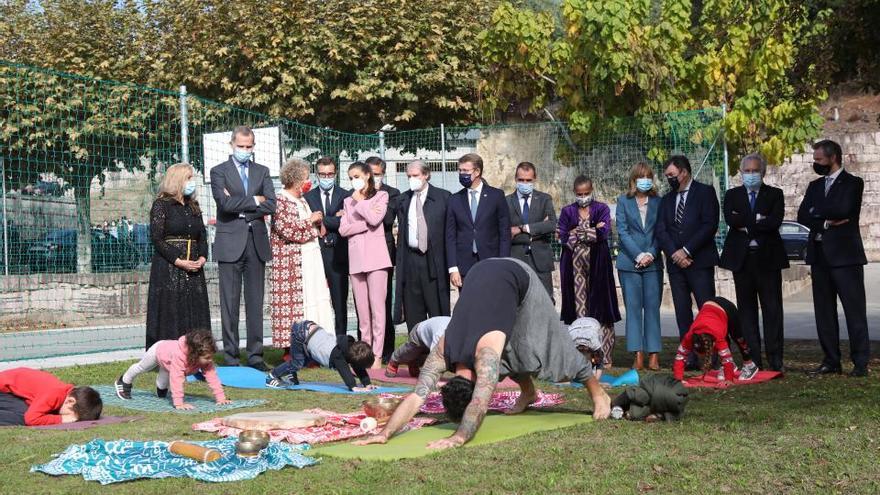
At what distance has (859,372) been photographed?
10391 mm

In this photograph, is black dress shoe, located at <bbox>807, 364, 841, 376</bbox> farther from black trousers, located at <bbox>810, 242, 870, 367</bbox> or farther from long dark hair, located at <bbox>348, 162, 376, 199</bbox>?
long dark hair, located at <bbox>348, 162, 376, 199</bbox>

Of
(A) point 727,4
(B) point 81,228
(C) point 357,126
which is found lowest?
(B) point 81,228

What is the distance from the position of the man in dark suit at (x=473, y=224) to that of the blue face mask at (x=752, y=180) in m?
2.30

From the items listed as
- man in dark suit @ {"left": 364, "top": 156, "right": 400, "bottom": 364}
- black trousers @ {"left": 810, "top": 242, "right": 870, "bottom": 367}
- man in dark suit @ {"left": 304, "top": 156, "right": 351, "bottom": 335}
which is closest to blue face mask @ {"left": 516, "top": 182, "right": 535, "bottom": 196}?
man in dark suit @ {"left": 364, "top": 156, "right": 400, "bottom": 364}

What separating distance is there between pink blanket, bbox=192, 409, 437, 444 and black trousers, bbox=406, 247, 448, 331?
3910 mm

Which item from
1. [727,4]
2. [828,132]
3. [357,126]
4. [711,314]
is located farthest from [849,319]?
[828,132]

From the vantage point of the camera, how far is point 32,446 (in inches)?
282

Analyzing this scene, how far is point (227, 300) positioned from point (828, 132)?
3550 cm

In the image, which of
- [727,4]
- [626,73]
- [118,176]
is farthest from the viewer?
[727,4]

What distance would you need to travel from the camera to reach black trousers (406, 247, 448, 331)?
12.1m

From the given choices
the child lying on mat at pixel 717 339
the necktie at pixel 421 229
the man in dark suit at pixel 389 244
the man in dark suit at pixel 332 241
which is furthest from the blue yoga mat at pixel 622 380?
the man in dark suit at pixel 332 241

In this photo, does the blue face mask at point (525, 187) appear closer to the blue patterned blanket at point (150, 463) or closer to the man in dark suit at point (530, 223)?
the man in dark suit at point (530, 223)

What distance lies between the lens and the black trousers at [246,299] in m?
11.8

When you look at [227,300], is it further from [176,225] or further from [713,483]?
[713,483]
